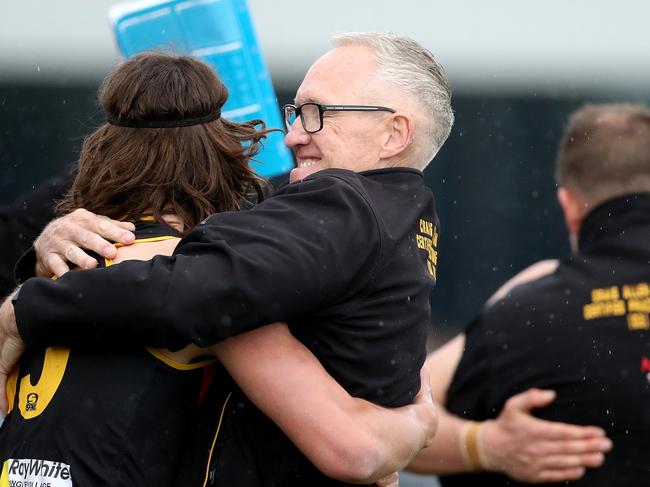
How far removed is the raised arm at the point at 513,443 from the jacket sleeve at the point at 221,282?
4.53ft

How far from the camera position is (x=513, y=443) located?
138 inches

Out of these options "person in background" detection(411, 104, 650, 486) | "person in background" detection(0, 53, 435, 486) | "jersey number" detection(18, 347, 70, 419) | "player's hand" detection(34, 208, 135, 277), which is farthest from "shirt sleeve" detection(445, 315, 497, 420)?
"jersey number" detection(18, 347, 70, 419)

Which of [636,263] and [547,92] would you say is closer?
[636,263]

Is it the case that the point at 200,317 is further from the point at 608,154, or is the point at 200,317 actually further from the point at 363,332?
the point at 608,154

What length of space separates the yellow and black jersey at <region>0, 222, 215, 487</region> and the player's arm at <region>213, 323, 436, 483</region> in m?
0.15

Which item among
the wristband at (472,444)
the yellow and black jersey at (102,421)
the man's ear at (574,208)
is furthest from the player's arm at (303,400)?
the man's ear at (574,208)

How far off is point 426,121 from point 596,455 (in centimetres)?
128

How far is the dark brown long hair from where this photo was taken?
250cm

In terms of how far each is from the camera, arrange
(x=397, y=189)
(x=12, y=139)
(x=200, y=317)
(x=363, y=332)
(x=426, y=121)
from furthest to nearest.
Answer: (x=12, y=139), (x=426, y=121), (x=397, y=189), (x=363, y=332), (x=200, y=317)

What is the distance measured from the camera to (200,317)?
215 centimetres

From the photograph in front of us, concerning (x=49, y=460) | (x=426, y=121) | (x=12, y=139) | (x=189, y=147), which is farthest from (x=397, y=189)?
(x=12, y=139)

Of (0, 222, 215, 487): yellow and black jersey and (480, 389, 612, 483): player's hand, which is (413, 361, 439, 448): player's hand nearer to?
(0, 222, 215, 487): yellow and black jersey

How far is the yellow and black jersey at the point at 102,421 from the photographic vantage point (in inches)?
89.7

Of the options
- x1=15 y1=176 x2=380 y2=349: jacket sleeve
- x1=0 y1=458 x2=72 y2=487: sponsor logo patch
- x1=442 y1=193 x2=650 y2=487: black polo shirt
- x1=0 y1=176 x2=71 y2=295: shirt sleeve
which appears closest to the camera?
x1=15 y1=176 x2=380 y2=349: jacket sleeve
